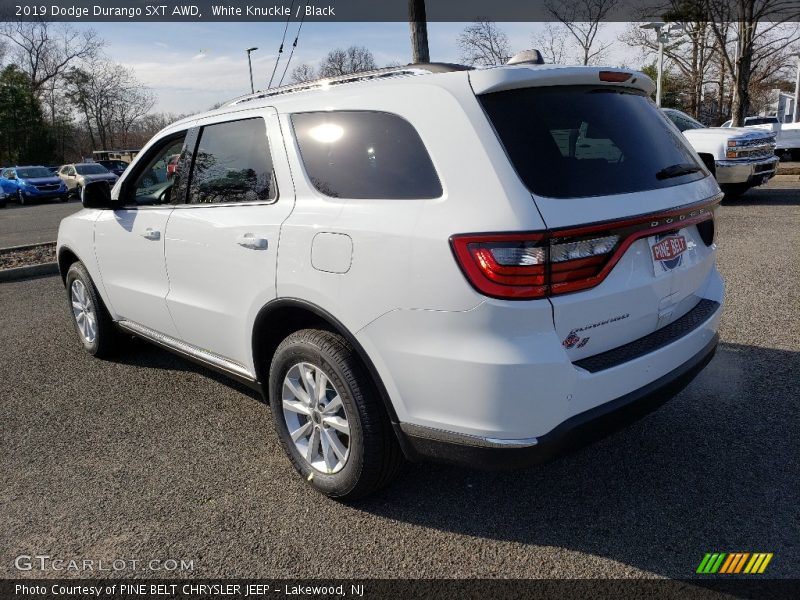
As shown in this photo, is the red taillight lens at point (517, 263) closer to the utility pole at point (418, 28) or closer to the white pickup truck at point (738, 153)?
the utility pole at point (418, 28)

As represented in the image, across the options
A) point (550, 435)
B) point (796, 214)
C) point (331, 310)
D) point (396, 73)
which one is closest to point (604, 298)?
point (550, 435)

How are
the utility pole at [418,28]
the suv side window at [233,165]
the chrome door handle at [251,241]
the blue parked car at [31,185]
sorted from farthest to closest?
1. the blue parked car at [31,185]
2. the utility pole at [418,28]
3. the suv side window at [233,165]
4. the chrome door handle at [251,241]

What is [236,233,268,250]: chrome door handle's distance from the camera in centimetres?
305

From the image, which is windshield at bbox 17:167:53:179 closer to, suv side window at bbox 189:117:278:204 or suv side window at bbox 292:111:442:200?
suv side window at bbox 189:117:278:204

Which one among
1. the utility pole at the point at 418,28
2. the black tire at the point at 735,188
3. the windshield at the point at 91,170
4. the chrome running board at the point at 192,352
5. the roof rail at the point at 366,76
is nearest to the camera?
the roof rail at the point at 366,76

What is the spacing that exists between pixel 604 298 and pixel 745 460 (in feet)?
4.73

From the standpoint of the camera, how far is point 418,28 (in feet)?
34.1

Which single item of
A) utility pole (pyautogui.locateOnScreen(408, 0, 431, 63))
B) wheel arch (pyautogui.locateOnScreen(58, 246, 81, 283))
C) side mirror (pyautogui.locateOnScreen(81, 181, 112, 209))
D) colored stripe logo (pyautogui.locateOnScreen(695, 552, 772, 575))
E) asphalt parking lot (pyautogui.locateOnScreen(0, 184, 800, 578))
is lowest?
colored stripe logo (pyautogui.locateOnScreen(695, 552, 772, 575))

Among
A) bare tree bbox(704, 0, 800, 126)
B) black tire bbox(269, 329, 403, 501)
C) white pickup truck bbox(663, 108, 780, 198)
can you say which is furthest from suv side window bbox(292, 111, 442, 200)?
bare tree bbox(704, 0, 800, 126)

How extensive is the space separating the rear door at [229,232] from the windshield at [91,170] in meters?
30.0

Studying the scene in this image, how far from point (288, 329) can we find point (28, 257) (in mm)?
8571

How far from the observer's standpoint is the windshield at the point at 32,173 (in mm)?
28375

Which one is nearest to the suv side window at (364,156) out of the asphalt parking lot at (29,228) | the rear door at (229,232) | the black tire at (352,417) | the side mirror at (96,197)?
the rear door at (229,232)

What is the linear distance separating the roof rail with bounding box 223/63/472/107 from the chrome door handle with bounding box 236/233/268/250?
0.79m
